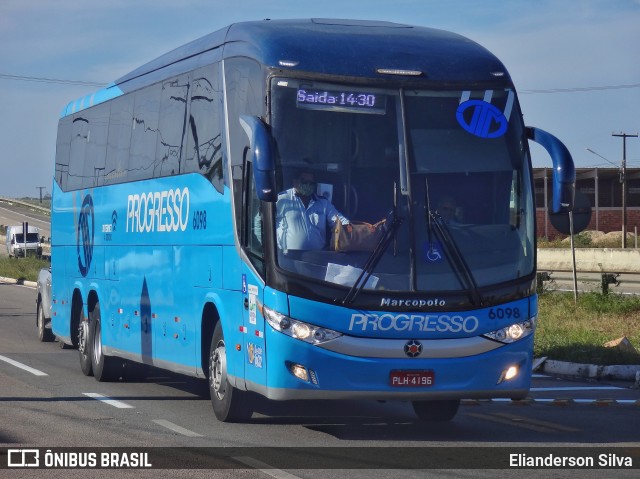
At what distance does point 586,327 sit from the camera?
21.7 m

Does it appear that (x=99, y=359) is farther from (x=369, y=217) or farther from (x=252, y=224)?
(x=369, y=217)

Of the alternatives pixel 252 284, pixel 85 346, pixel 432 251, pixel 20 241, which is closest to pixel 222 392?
pixel 252 284

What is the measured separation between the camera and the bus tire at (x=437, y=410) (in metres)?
12.1

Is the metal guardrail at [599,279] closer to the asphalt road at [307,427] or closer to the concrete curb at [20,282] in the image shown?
the asphalt road at [307,427]

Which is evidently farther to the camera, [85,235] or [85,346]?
[85,235]

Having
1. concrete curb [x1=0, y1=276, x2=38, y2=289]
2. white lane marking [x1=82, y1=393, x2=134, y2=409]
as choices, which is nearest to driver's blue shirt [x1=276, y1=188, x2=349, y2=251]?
white lane marking [x1=82, y1=393, x2=134, y2=409]

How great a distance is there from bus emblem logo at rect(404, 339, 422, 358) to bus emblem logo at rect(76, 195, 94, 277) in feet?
26.5

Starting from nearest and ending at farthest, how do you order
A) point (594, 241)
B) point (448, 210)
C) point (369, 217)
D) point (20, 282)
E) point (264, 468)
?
point (264, 468) → point (369, 217) → point (448, 210) → point (20, 282) → point (594, 241)

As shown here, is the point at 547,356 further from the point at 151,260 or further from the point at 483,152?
the point at 483,152

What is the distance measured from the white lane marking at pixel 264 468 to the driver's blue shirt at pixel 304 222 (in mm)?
1892

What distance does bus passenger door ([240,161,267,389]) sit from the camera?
10.6m

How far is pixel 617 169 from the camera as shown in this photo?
86.0m

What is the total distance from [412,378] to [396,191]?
1.62m

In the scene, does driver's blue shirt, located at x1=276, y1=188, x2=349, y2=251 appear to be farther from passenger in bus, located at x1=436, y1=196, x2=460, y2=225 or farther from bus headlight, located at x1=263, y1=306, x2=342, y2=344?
passenger in bus, located at x1=436, y1=196, x2=460, y2=225
